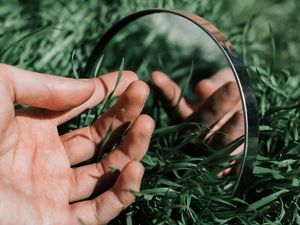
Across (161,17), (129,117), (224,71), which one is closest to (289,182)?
(129,117)

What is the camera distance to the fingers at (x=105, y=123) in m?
1.31

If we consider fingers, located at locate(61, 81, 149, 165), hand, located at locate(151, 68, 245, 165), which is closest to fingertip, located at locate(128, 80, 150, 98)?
fingers, located at locate(61, 81, 149, 165)

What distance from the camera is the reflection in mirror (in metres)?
1.29

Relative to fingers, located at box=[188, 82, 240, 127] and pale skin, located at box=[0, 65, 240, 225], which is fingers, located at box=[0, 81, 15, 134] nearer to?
pale skin, located at box=[0, 65, 240, 225]

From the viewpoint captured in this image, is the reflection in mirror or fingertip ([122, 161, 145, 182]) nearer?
fingertip ([122, 161, 145, 182])

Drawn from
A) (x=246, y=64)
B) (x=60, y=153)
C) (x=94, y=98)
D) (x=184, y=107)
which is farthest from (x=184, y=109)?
(x=60, y=153)

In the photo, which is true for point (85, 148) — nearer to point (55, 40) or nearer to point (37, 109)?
point (37, 109)

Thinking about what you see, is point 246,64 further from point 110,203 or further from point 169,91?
point 110,203

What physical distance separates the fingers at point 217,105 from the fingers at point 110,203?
1.44 ft

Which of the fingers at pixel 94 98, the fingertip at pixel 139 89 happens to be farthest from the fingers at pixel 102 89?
the fingertip at pixel 139 89

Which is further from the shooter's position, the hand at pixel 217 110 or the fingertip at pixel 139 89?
the hand at pixel 217 110

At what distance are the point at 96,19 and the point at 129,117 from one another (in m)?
0.73

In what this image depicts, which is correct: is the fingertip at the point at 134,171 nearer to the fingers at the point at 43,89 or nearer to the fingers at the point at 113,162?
the fingers at the point at 113,162

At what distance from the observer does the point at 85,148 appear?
4.39 feet
